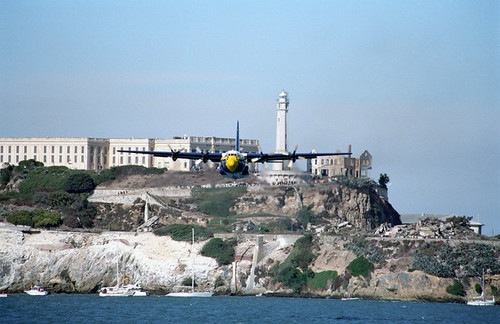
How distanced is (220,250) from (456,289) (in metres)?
30.3

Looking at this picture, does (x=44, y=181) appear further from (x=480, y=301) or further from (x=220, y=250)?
(x=480, y=301)

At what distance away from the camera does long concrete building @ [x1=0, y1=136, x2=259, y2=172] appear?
606 feet

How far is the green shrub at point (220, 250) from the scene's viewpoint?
4621 inches

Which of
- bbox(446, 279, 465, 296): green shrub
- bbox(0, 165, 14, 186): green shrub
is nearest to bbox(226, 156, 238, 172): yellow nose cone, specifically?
bbox(446, 279, 465, 296): green shrub

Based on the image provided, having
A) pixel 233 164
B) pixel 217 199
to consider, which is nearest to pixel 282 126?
pixel 217 199

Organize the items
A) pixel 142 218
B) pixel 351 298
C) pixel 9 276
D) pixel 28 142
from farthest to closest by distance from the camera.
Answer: pixel 28 142 → pixel 142 218 → pixel 9 276 → pixel 351 298

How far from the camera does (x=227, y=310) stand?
97.6 meters

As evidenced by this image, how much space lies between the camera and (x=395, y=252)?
368ft

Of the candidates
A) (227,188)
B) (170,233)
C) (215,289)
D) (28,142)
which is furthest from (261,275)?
(28,142)

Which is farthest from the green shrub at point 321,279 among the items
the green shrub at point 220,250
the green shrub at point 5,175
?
the green shrub at point 5,175

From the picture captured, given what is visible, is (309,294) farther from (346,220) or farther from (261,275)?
(346,220)

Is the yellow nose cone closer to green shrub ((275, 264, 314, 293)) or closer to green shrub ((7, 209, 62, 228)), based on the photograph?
green shrub ((275, 264, 314, 293))

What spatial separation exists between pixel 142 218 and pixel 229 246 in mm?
22148

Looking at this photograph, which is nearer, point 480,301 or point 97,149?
point 480,301
